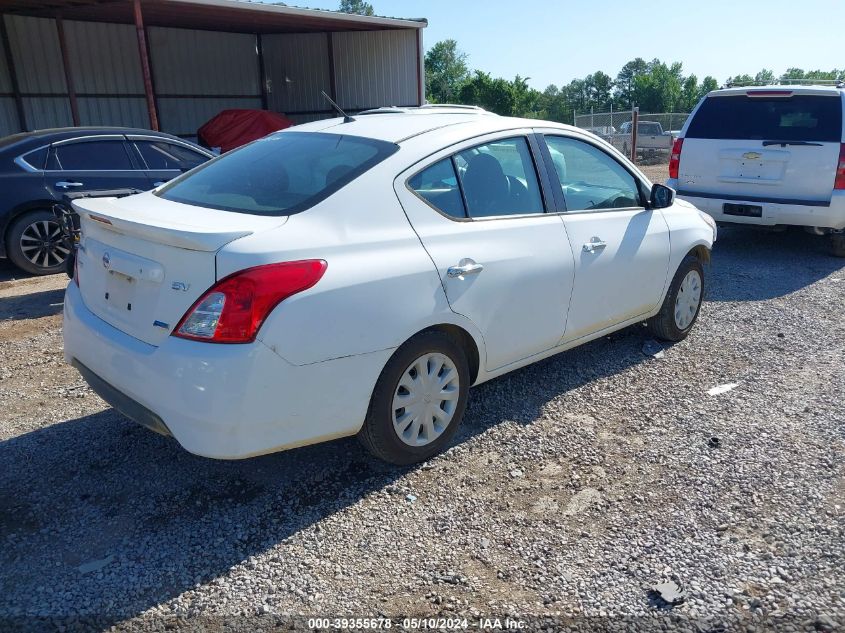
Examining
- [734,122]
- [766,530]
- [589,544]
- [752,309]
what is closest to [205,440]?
[589,544]

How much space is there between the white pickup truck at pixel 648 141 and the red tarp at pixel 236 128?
1297 centimetres

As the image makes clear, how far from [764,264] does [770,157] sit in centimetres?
124

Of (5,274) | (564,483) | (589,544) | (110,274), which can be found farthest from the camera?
(5,274)

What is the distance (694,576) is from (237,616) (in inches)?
69.5

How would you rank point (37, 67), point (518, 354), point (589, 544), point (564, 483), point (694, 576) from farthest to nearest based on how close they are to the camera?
point (37, 67) < point (518, 354) < point (564, 483) < point (589, 544) < point (694, 576)

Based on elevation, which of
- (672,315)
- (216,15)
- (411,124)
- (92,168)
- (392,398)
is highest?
(216,15)

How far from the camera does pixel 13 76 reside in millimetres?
15742

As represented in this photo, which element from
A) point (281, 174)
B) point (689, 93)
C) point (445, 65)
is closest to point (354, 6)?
point (445, 65)

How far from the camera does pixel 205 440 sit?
2.78m

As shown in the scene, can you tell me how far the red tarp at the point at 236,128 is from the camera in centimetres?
1558

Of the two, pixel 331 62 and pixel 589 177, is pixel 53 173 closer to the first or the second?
pixel 589 177

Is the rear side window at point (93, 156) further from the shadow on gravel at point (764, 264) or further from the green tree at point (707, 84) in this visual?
the green tree at point (707, 84)

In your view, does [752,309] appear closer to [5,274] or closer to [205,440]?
[205,440]

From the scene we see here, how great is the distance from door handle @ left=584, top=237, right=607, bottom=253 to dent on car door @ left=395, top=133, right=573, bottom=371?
7.5 inches
